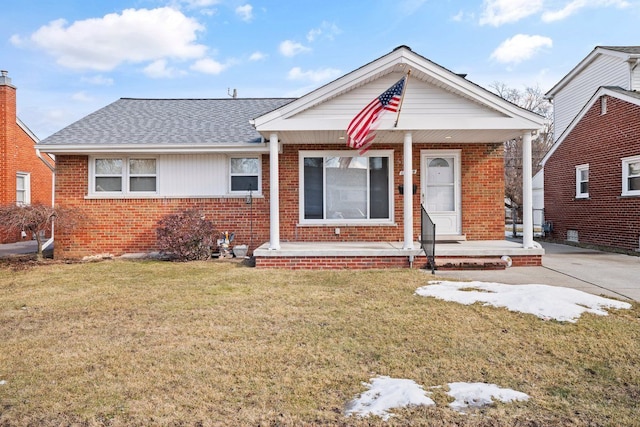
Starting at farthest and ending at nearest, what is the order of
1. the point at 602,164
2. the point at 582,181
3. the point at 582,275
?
the point at 582,181 < the point at 602,164 < the point at 582,275

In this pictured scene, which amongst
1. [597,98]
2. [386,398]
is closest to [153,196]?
[386,398]

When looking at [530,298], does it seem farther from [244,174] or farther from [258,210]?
[244,174]

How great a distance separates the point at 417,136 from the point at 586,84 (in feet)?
45.1

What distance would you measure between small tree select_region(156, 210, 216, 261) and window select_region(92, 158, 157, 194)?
58.2 inches

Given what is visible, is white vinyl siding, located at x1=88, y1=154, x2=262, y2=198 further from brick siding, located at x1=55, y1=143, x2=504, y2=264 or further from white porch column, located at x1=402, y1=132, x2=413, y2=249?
white porch column, located at x1=402, y1=132, x2=413, y2=249

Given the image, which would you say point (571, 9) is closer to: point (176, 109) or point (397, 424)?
point (176, 109)

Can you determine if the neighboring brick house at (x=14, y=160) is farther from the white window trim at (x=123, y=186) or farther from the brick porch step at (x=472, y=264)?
the brick porch step at (x=472, y=264)

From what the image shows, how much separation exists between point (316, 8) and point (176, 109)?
19.7 ft

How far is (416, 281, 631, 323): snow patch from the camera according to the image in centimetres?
567

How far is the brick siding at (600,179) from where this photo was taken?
12578 millimetres

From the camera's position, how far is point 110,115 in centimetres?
1334

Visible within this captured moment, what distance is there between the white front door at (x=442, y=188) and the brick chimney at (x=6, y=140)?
1597 centimetres

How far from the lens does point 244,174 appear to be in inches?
463

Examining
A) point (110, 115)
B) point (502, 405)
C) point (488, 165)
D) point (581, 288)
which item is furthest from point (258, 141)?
point (502, 405)
